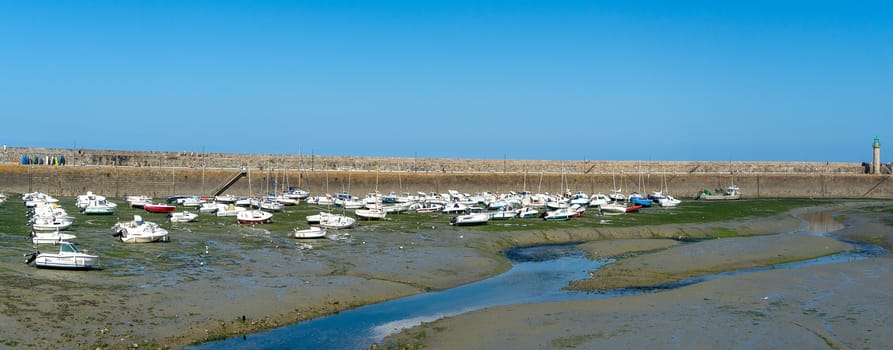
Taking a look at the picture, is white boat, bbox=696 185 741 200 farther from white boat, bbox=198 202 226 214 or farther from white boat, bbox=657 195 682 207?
white boat, bbox=198 202 226 214

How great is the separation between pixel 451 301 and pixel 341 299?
299cm

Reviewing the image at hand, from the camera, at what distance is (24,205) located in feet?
140

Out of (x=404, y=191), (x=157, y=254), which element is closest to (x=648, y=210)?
(x=404, y=191)

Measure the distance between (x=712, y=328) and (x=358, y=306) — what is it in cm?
862

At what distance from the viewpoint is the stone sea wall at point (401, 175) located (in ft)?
183

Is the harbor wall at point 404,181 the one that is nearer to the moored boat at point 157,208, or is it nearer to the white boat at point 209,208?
the white boat at point 209,208

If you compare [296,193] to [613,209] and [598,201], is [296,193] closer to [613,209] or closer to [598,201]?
[598,201]

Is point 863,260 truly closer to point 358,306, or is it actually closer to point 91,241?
point 358,306

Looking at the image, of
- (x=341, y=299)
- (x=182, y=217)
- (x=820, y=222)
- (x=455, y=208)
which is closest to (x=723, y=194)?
(x=820, y=222)

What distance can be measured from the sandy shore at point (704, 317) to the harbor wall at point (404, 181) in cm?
3750

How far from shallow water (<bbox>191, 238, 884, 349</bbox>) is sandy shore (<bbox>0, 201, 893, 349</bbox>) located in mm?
561

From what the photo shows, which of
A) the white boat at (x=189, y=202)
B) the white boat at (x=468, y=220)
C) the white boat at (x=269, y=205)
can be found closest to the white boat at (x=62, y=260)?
the white boat at (x=468, y=220)

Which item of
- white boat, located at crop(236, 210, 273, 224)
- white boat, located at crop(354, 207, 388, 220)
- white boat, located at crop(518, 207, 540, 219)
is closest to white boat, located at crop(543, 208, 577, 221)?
white boat, located at crop(518, 207, 540, 219)

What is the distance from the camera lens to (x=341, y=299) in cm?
2038
